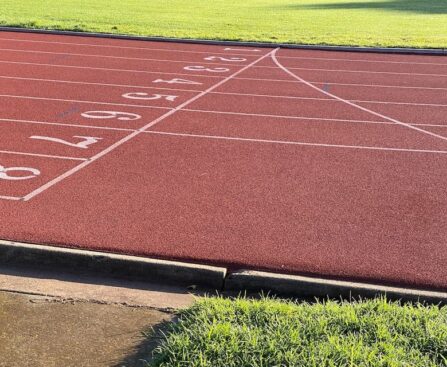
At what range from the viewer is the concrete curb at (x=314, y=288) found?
584 centimetres

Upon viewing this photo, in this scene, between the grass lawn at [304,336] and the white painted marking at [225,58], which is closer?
the grass lawn at [304,336]

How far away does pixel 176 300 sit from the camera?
584cm

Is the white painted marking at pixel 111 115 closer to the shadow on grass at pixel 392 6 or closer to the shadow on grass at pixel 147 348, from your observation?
the shadow on grass at pixel 147 348

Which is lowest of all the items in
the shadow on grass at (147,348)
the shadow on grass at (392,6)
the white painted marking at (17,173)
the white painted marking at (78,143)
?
the shadow on grass at (147,348)

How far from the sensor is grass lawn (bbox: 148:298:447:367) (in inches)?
178

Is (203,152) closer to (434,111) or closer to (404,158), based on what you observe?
(404,158)

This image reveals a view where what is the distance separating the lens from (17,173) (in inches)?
346

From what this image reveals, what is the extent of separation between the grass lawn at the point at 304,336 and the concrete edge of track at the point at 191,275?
0.42 metres

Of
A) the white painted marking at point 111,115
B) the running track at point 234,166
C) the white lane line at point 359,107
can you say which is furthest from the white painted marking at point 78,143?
the white lane line at point 359,107

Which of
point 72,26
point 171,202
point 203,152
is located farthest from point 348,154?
point 72,26

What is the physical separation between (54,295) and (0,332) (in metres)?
0.70

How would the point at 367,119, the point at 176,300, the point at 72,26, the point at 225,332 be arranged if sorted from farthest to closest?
the point at 72,26 → the point at 367,119 → the point at 176,300 → the point at 225,332

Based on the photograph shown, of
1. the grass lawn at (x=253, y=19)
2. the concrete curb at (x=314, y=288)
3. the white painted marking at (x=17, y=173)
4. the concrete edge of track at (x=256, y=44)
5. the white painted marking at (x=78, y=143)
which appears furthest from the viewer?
the grass lawn at (x=253, y=19)

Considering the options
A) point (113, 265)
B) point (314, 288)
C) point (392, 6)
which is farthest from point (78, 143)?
point (392, 6)
